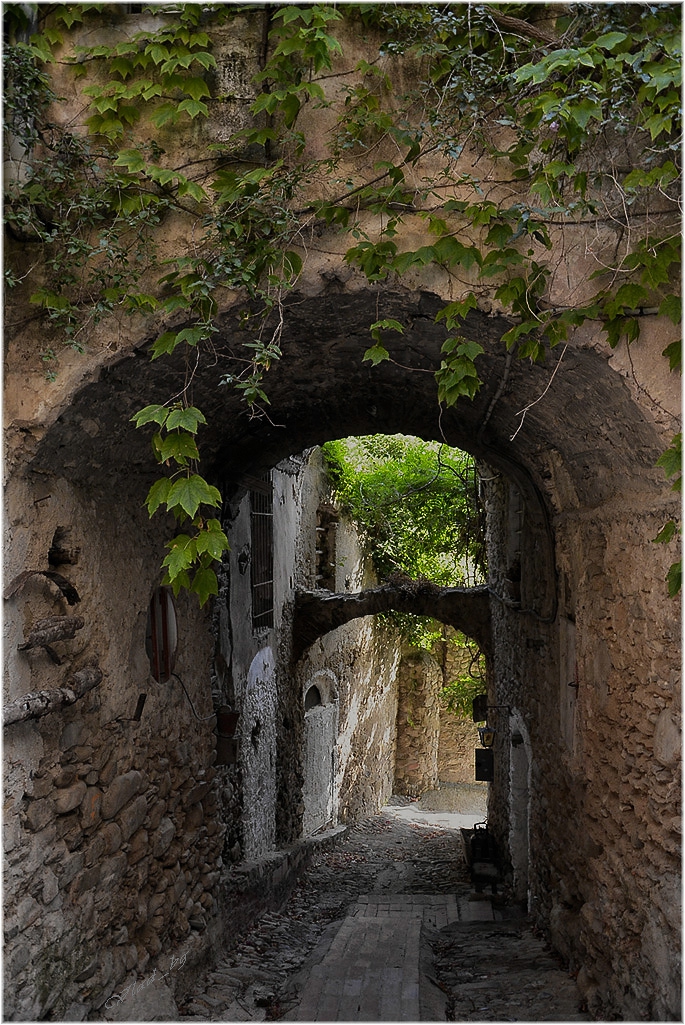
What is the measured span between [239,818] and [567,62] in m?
6.11

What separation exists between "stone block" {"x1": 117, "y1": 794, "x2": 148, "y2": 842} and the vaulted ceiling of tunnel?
4.99 feet

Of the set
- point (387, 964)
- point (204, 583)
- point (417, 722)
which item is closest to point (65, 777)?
point (204, 583)

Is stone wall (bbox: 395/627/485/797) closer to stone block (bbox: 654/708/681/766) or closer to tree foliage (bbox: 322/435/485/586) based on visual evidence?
tree foliage (bbox: 322/435/485/586)

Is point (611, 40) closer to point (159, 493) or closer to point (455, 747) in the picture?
point (159, 493)

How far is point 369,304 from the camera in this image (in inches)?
130

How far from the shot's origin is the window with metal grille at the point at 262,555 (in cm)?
767

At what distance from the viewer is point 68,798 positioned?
3.32 m

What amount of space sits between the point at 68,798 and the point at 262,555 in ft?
15.8

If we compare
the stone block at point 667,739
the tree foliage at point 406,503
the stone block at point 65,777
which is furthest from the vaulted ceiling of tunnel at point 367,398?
the tree foliage at point 406,503

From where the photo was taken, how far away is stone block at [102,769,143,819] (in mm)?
3709

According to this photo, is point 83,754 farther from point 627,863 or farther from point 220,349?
point 627,863

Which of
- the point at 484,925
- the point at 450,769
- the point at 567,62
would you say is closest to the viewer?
the point at 567,62

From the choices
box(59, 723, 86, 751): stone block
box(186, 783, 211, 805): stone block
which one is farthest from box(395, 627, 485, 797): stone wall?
box(59, 723, 86, 751): stone block

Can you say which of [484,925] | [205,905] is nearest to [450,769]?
[484,925]
